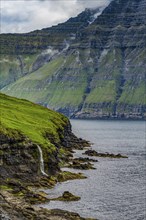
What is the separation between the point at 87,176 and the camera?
136 meters

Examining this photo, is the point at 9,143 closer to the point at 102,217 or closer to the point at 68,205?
the point at 68,205

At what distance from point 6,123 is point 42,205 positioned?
3921cm

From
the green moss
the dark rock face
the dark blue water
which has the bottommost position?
the dark blue water

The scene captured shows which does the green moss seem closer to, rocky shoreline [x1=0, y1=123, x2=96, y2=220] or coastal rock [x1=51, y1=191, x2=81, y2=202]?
rocky shoreline [x1=0, y1=123, x2=96, y2=220]

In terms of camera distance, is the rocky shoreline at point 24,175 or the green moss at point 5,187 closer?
the rocky shoreline at point 24,175

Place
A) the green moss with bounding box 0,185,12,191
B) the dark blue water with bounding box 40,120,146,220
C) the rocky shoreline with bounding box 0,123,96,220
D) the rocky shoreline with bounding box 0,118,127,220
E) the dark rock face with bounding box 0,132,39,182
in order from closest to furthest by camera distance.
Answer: the rocky shoreline with bounding box 0,118,127,220 < the dark blue water with bounding box 40,120,146,220 < the rocky shoreline with bounding box 0,123,96,220 < the green moss with bounding box 0,185,12,191 < the dark rock face with bounding box 0,132,39,182

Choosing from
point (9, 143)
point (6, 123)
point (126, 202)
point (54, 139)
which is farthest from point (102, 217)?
point (54, 139)

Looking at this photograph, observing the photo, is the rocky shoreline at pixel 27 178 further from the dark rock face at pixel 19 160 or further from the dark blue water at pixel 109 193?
the dark blue water at pixel 109 193

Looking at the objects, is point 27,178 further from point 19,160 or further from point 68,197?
point 68,197

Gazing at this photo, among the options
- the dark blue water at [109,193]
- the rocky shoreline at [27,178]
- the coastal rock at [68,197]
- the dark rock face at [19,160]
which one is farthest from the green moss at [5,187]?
the coastal rock at [68,197]

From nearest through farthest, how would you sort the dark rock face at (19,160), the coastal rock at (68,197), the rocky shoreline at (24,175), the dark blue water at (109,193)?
1. the dark blue water at (109,193)
2. the rocky shoreline at (24,175)
3. the coastal rock at (68,197)
4. the dark rock face at (19,160)

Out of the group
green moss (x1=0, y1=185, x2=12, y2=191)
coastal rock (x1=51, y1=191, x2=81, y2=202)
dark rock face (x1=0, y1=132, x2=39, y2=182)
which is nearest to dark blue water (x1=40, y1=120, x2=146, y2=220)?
coastal rock (x1=51, y1=191, x2=81, y2=202)

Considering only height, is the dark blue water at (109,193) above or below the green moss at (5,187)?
below

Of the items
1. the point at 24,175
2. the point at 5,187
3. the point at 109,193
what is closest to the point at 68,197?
the point at 5,187
